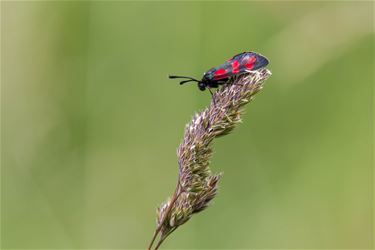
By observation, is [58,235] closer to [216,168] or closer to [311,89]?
[216,168]

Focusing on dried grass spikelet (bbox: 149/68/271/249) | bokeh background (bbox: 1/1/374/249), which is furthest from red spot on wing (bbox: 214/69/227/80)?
bokeh background (bbox: 1/1/374/249)

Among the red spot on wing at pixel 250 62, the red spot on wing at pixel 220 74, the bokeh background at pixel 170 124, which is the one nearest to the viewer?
the red spot on wing at pixel 250 62

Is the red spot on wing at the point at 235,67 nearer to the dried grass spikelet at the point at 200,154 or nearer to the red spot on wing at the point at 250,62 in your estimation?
the red spot on wing at the point at 250,62

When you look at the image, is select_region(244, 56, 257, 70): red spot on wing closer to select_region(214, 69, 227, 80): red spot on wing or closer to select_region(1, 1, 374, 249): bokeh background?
select_region(214, 69, 227, 80): red spot on wing

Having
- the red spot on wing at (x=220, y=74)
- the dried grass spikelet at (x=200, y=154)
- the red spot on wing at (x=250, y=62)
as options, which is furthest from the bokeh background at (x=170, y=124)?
the dried grass spikelet at (x=200, y=154)

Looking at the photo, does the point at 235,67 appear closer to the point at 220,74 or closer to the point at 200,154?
the point at 220,74

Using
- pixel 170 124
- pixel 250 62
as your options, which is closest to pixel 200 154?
pixel 250 62

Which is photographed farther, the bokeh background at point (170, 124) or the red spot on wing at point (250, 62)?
the bokeh background at point (170, 124)
